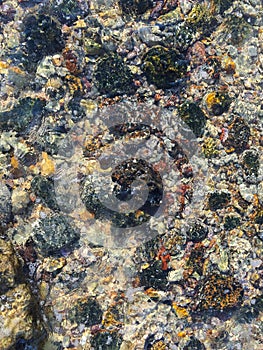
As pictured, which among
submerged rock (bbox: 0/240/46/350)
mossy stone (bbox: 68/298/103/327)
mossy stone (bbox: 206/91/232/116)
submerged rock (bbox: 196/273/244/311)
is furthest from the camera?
mossy stone (bbox: 206/91/232/116)

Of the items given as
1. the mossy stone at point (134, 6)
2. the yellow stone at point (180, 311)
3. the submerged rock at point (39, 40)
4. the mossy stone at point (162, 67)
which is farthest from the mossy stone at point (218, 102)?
the yellow stone at point (180, 311)

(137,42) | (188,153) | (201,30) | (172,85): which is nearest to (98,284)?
(188,153)

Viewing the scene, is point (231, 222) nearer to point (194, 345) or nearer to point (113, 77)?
point (194, 345)

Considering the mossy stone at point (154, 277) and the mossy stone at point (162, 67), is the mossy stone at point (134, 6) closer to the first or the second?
the mossy stone at point (162, 67)

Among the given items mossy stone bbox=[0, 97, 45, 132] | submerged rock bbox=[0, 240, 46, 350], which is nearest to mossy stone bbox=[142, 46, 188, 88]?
mossy stone bbox=[0, 97, 45, 132]

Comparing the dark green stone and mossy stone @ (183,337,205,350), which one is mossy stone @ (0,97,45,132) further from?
mossy stone @ (183,337,205,350)

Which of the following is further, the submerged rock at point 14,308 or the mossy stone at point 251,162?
the mossy stone at point 251,162
